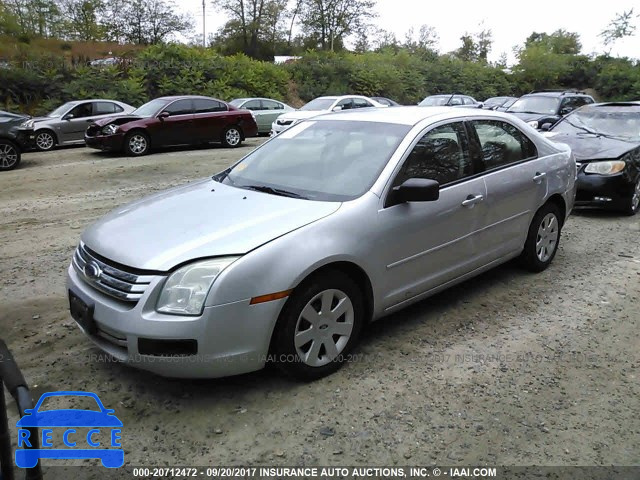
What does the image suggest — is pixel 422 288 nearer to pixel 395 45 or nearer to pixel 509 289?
pixel 509 289

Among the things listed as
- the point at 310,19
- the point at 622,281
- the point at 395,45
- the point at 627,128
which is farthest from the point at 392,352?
the point at 395,45

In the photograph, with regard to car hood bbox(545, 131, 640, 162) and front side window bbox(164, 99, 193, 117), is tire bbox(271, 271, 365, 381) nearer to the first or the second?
car hood bbox(545, 131, 640, 162)

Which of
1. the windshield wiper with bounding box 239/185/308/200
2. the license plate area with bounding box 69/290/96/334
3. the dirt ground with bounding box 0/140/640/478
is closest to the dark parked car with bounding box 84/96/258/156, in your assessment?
the dirt ground with bounding box 0/140/640/478

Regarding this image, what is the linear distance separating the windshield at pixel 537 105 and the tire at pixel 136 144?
9535 mm

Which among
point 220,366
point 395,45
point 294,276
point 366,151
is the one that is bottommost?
point 220,366

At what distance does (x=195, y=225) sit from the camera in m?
3.29

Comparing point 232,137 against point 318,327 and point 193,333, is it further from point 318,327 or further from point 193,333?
point 193,333

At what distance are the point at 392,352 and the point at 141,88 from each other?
70.0 ft

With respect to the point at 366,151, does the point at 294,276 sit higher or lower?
lower

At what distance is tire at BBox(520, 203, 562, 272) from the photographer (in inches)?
198

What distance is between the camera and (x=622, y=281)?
5.10m

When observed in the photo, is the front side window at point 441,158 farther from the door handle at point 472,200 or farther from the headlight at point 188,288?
the headlight at point 188,288

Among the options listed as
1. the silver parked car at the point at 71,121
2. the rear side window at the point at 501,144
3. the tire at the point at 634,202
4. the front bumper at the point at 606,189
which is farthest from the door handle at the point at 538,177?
the silver parked car at the point at 71,121

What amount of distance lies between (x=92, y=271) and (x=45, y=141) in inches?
522
